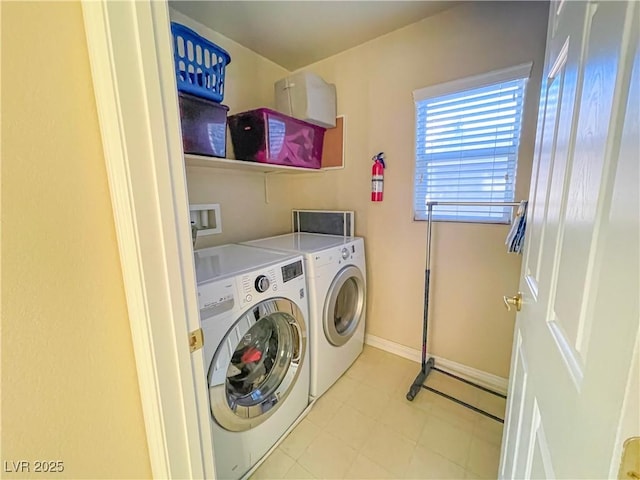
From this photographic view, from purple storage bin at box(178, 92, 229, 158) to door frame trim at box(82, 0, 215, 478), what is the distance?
0.77m

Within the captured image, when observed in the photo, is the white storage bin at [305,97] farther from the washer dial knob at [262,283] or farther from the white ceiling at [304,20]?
the washer dial knob at [262,283]

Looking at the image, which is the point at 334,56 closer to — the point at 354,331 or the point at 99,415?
the point at 354,331

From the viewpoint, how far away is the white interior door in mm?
314

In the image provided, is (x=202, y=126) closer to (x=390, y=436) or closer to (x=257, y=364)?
(x=257, y=364)

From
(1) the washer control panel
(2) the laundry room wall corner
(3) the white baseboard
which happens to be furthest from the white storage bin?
(3) the white baseboard

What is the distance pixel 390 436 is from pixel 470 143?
5.98 feet

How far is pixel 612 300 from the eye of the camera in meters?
0.33

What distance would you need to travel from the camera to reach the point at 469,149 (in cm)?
169

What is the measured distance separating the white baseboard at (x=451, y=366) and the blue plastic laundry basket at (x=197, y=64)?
2123 mm

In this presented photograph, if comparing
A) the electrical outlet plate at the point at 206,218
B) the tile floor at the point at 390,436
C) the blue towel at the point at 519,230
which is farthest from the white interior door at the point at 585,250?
the electrical outlet plate at the point at 206,218

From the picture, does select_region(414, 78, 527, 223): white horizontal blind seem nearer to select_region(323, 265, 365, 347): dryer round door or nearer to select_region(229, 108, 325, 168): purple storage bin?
select_region(323, 265, 365, 347): dryer round door

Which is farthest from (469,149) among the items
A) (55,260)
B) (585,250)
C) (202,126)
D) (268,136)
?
(55,260)

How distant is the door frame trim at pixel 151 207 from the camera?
1.72 feet

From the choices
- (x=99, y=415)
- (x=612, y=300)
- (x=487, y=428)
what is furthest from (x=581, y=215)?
(x=487, y=428)
